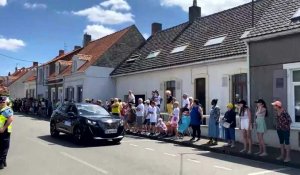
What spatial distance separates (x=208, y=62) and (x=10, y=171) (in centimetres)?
1286

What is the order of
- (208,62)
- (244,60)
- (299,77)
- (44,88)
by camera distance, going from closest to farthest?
(299,77) < (244,60) < (208,62) < (44,88)

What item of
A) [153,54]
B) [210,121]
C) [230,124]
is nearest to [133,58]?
[153,54]

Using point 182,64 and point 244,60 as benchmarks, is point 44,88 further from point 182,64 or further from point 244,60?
point 244,60

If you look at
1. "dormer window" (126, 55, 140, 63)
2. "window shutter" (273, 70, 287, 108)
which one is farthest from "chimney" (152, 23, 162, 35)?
"window shutter" (273, 70, 287, 108)

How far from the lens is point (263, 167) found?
10141 mm

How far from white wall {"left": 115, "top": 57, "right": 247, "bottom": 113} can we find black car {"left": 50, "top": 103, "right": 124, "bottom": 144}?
664cm

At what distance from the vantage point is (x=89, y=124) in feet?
44.4

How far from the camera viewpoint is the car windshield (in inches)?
574

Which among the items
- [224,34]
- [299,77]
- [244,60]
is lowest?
[299,77]

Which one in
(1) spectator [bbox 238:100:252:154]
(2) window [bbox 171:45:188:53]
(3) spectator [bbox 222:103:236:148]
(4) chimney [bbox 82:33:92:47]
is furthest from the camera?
(4) chimney [bbox 82:33:92:47]

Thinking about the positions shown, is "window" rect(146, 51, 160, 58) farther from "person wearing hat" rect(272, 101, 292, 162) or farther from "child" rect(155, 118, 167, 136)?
"person wearing hat" rect(272, 101, 292, 162)

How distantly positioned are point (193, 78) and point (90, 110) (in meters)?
7.64

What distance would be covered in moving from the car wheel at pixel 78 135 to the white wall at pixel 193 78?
25.9 feet

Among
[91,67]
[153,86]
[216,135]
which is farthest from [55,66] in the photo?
[216,135]
